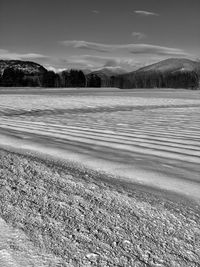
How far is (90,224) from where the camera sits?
2.56 m

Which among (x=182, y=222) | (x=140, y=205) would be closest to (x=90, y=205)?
(x=140, y=205)

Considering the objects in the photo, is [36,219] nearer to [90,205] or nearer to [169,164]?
[90,205]

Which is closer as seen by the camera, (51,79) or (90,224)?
(90,224)

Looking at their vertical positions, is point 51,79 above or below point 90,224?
above

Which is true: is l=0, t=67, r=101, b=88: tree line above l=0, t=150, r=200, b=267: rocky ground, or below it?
above

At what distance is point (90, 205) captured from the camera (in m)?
2.94

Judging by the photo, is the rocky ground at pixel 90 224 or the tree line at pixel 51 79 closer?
the rocky ground at pixel 90 224

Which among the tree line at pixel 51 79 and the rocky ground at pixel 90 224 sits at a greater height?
the tree line at pixel 51 79

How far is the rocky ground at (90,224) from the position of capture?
209cm

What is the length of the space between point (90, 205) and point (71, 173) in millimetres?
1062

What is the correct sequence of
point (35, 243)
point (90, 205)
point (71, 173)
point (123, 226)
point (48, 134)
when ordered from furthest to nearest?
point (48, 134), point (71, 173), point (90, 205), point (123, 226), point (35, 243)

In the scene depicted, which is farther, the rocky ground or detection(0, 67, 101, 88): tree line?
detection(0, 67, 101, 88): tree line

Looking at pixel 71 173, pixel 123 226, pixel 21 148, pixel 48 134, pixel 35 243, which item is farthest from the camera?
pixel 48 134

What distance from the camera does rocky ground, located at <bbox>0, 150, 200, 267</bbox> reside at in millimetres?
2094
